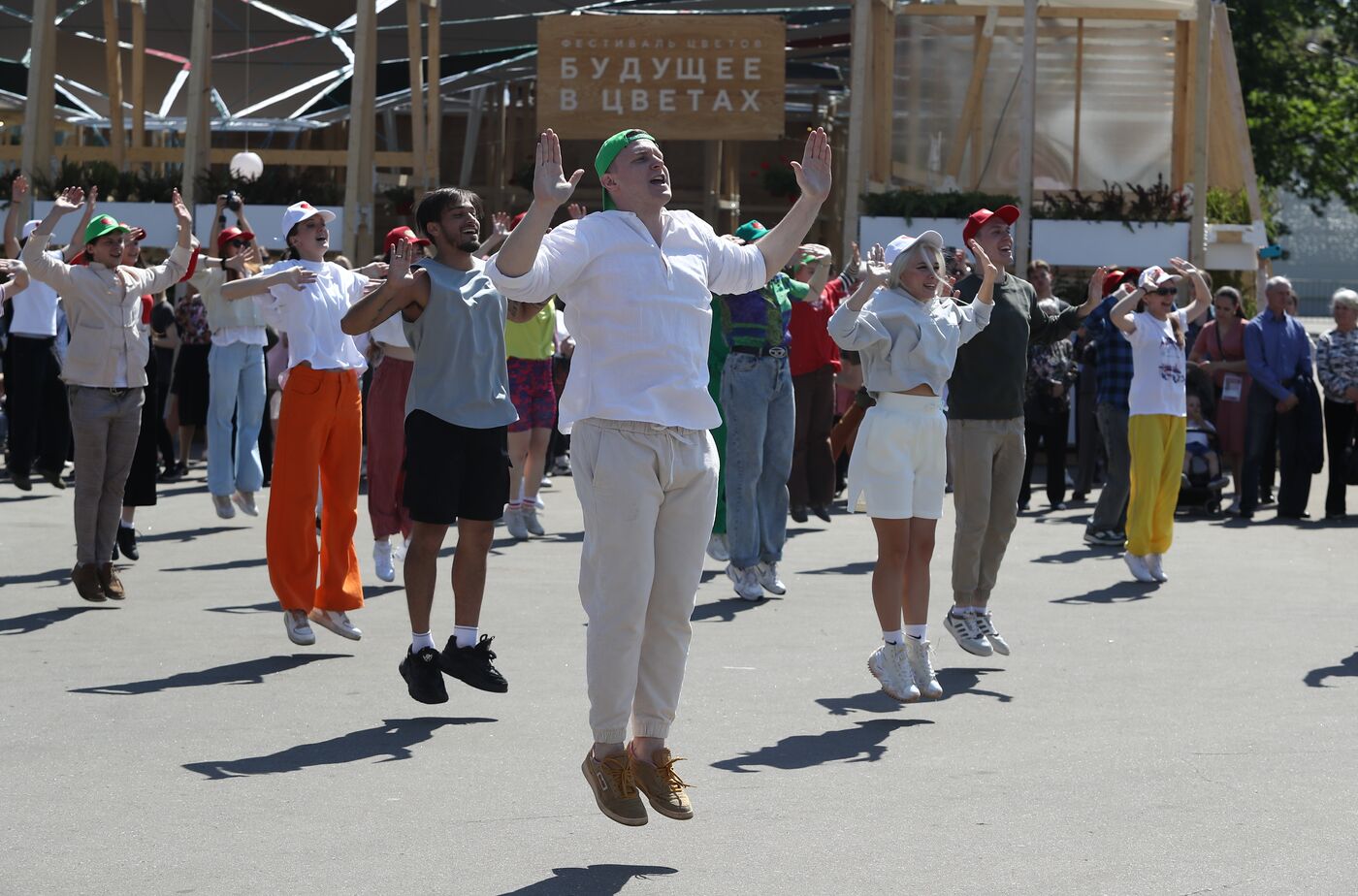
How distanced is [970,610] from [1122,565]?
13.3ft

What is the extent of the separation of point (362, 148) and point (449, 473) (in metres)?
13.5

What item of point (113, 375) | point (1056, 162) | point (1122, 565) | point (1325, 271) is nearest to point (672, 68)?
point (1056, 162)

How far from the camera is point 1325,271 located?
80.3 m

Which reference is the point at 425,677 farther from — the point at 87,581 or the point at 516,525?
the point at 516,525

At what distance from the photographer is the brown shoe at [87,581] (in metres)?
10.3

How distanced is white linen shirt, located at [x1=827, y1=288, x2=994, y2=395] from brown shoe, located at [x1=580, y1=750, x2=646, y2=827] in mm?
2784

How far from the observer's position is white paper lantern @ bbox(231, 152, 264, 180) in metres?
20.3

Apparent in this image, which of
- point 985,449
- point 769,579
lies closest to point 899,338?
point 985,449

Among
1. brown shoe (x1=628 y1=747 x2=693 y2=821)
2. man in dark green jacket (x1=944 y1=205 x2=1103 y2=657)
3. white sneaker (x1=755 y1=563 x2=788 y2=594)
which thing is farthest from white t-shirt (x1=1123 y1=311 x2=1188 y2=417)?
brown shoe (x1=628 y1=747 x2=693 y2=821)

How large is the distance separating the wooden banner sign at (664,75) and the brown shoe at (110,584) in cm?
1152

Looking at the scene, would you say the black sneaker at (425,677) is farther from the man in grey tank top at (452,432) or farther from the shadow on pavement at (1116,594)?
the shadow on pavement at (1116,594)

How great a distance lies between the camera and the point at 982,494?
9219 mm

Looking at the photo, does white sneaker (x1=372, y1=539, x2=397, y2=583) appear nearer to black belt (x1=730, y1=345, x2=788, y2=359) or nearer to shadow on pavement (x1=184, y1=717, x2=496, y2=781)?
black belt (x1=730, y1=345, x2=788, y2=359)

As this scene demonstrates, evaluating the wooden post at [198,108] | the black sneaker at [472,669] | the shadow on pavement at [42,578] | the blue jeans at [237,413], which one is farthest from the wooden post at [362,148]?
the black sneaker at [472,669]
